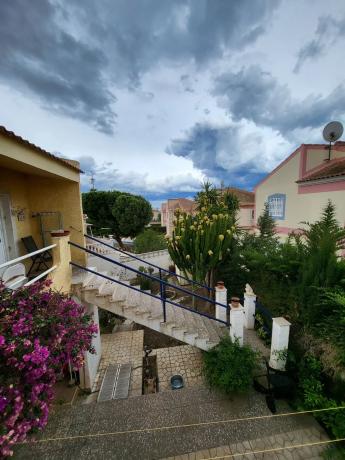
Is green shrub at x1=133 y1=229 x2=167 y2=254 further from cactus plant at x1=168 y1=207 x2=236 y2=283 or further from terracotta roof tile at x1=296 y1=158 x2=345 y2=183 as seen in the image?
terracotta roof tile at x1=296 y1=158 x2=345 y2=183

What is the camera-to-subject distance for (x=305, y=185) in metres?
10.9

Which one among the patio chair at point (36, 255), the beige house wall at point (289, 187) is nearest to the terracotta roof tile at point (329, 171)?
the beige house wall at point (289, 187)

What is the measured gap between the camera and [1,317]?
6.69 ft

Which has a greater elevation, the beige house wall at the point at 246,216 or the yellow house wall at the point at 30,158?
the yellow house wall at the point at 30,158

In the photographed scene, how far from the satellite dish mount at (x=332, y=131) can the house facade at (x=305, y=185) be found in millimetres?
719

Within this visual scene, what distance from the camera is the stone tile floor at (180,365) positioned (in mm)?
5062

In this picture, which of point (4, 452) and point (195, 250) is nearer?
point (4, 452)

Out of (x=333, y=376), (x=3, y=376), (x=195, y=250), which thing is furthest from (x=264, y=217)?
(x=3, y=376)

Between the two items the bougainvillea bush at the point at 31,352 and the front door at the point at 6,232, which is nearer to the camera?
the bougainvillea bush at the point at 31,352

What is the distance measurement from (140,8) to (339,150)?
12.0m

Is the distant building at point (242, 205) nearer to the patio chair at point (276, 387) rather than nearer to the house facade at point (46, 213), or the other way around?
the house facade at point (46, 213)

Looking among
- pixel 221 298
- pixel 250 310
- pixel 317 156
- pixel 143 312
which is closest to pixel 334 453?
pixel 250 310

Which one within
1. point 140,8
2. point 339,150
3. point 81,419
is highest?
point 140,8

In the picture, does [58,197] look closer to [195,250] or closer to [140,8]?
[195,250]
